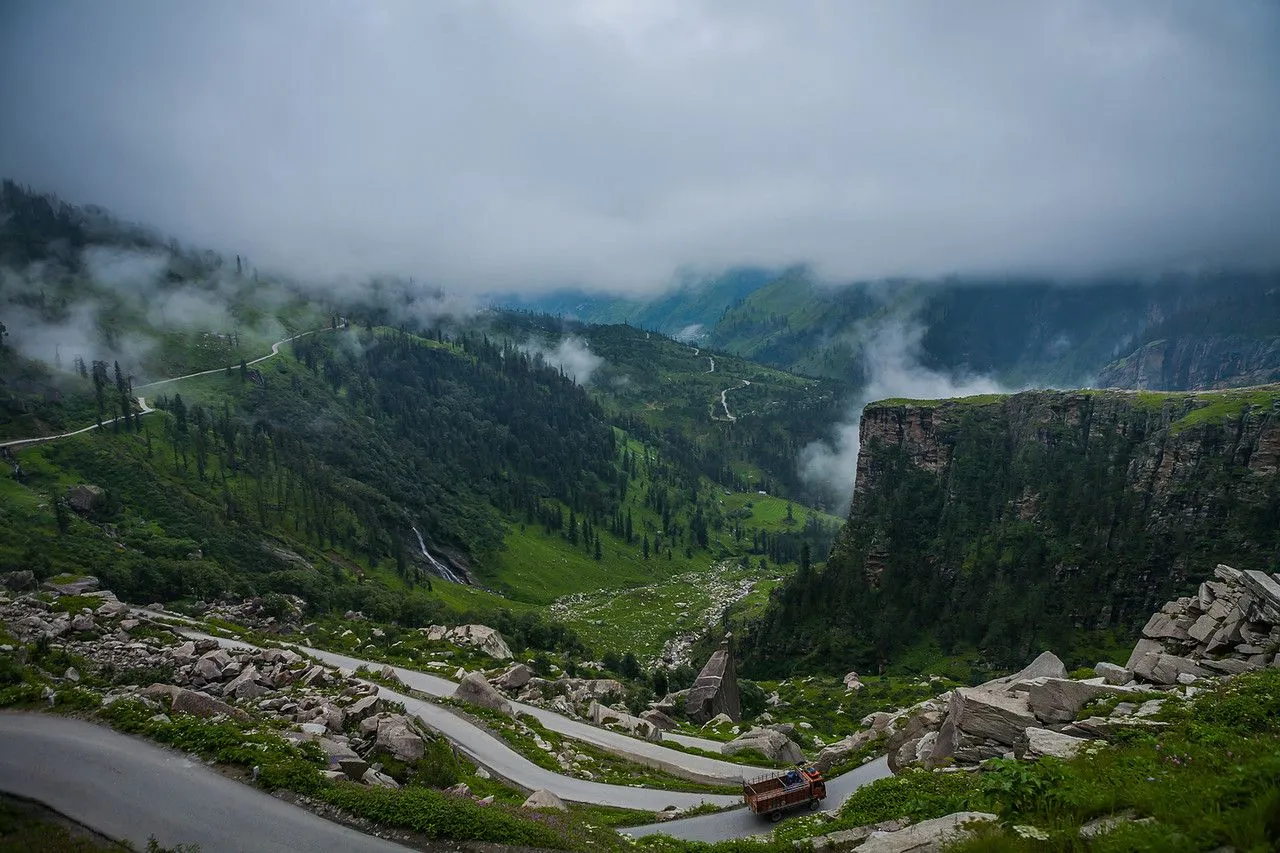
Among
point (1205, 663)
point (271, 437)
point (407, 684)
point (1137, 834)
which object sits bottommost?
point (271, 437)

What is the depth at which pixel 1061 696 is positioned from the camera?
23328 millimetres

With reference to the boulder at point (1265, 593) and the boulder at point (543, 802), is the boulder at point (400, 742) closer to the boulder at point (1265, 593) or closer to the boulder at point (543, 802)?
the boulder at point (543, 802)

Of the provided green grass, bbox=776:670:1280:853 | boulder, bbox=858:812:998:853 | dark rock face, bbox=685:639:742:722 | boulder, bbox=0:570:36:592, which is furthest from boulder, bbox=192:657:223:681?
dark rock face, bbox=685:639:742:722

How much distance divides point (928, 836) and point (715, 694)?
5115cm

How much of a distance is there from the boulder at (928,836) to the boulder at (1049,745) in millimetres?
5196

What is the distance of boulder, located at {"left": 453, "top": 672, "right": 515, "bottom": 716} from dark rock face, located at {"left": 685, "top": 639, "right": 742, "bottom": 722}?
2332cm

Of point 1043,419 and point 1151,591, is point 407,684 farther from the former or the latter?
point 1043,419

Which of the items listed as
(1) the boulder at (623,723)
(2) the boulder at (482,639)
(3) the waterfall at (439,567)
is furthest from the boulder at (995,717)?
(3) the waterfall at (439,567)

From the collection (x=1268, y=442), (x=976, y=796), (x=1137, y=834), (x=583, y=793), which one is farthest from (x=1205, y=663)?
(x=1268, y=442)

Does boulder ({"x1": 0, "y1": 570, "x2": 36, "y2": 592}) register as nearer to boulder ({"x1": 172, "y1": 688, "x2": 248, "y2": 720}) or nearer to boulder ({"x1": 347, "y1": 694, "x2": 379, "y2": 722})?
boulder ({"x1": 172, "y1": 688, "x2": 248, "y2": 720})

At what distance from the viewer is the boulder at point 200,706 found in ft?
88.0

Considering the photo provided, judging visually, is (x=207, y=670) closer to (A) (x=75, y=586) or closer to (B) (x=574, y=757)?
(B) (x=574, y=757)

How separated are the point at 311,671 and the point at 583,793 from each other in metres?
17.8

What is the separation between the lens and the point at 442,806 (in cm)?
1934
